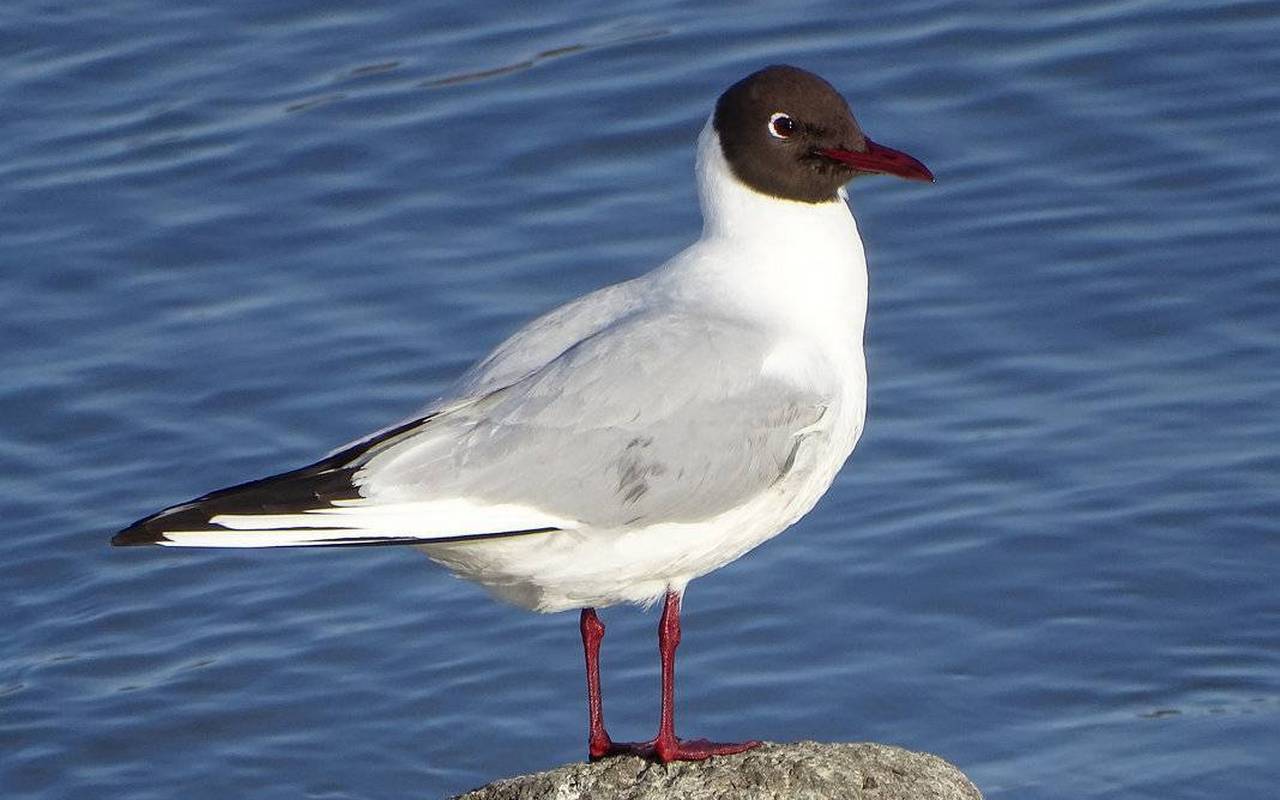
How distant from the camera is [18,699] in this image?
10156mm

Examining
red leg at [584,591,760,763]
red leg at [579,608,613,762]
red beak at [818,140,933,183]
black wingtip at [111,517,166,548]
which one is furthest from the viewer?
red beak at [818,140,933,183]

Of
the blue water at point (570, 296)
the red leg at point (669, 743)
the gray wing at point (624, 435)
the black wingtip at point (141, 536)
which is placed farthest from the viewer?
the blue water at point (570, 296)

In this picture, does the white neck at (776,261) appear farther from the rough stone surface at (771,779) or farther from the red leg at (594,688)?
the rough stone surface at (771,779)

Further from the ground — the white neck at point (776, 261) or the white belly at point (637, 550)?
the white neck at point (776, 261)

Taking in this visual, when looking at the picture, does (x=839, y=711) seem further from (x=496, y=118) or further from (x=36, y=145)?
(x=36, y=145)

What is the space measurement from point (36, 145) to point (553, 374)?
729 centimetres

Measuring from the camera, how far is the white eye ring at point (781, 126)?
7.72 meters

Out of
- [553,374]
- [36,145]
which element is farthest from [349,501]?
[36,145]

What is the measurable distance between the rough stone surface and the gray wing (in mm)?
732

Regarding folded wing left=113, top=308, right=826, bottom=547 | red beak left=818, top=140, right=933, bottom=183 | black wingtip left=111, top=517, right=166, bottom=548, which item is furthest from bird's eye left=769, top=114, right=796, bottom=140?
black wingtip left=111, top=517, right=166, bottom=548

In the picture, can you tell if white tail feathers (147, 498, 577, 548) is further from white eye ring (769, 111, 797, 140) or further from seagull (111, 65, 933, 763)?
white eye ring (769, 111, 797, 140)

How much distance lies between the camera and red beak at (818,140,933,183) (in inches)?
302

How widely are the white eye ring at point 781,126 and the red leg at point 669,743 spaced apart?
57.1 inches

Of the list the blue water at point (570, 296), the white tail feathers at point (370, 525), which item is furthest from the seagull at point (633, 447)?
the blue water at point (570, 296)
